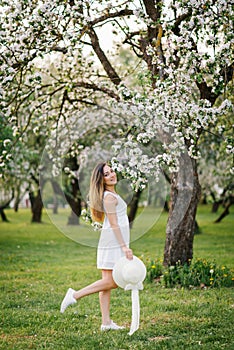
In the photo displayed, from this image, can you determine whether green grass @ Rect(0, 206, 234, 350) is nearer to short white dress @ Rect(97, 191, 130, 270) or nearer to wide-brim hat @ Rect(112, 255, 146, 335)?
wide-brim hat @ Rect(112, 255, 146, 335)

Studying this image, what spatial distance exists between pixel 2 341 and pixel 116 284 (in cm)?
130

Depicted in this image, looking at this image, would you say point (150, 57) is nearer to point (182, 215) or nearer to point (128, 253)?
point (182, 215)

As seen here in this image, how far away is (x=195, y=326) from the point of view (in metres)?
6.46

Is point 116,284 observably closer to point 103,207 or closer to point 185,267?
point 103,207

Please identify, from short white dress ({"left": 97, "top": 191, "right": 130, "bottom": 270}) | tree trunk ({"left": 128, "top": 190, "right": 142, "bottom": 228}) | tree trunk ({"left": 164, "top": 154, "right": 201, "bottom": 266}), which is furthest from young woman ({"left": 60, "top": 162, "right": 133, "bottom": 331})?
tree trunk ({"left": 128, "top": 190, "right": 142, "bottom": 228})

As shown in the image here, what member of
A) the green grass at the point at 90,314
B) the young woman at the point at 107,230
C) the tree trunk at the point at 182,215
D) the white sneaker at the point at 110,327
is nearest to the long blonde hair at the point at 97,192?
the young woman at the point at 107,230

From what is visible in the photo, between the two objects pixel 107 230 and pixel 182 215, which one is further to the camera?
pixel 182 215

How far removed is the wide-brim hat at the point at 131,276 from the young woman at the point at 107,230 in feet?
0.30

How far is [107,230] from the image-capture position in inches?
240

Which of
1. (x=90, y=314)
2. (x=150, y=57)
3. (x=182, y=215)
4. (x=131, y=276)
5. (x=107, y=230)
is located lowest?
(x=90, y=314)

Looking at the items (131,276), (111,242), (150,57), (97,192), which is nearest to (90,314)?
(111,242)

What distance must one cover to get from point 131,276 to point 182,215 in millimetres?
3954

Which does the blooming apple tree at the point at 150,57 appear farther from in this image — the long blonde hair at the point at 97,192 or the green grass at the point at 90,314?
the green grass at the point at 90,314

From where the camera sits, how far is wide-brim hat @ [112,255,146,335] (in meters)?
5.82
